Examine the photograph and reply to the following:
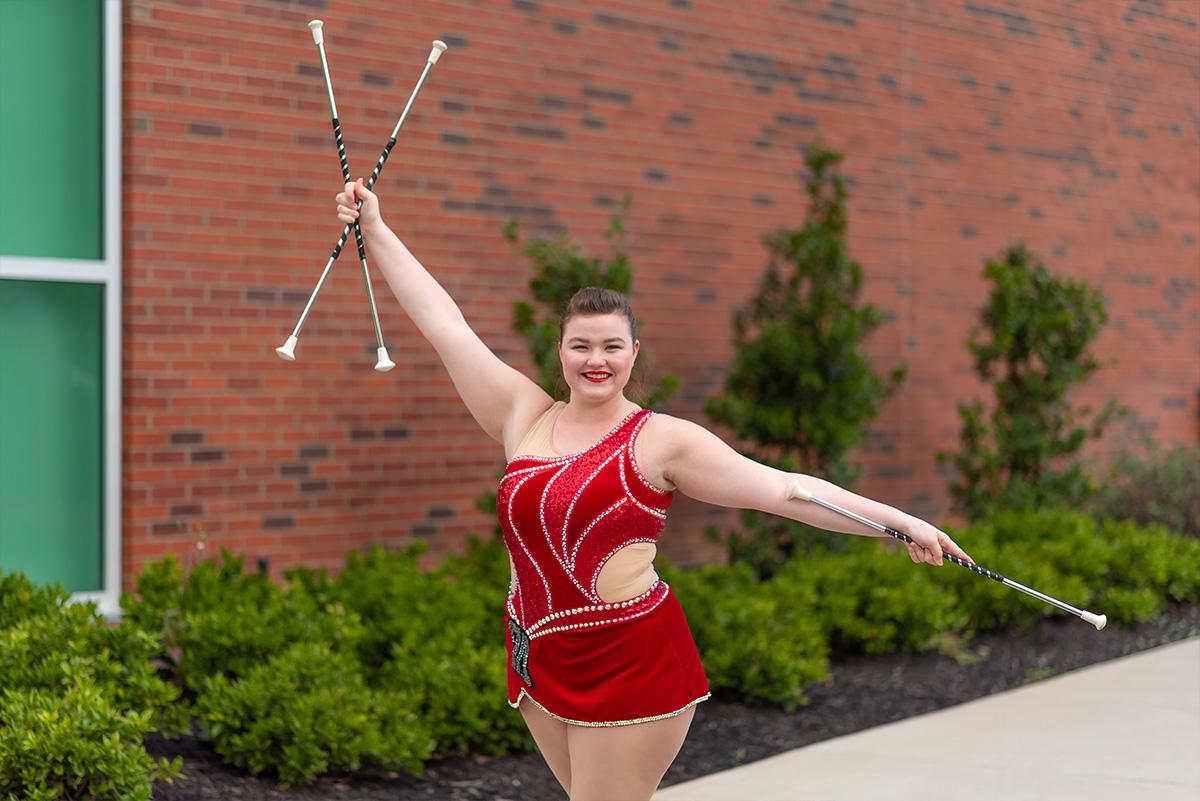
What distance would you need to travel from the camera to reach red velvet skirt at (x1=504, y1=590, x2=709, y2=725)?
2.99 metres

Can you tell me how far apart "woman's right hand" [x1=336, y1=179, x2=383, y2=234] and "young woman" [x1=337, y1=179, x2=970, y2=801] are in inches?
25.5

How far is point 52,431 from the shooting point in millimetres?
6434

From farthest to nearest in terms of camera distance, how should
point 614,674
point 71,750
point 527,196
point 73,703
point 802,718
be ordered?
1. point 527,196
2. point 802,718
3. point 73,703
4. point 71,750
5. point 614,674

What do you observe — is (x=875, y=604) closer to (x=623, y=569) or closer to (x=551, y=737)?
(x=551, y=737)

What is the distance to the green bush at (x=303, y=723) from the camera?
4898 millimetres

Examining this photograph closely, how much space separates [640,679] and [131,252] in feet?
14.1

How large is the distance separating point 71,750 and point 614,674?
2.05m

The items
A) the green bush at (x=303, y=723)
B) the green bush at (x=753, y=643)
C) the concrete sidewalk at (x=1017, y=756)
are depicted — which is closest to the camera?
the green bush at (x=303, y=723)

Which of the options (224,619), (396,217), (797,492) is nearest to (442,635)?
(224,619)

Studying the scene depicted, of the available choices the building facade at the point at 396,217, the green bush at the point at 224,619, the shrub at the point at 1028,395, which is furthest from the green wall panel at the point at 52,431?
the shrub at the point at 1028,395

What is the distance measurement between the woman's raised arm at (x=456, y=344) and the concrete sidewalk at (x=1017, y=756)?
7.58ft

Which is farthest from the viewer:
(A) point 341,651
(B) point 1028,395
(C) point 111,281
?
(B) point 1028,395

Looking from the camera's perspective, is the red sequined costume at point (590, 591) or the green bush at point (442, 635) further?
the green bush at point (442, 635)

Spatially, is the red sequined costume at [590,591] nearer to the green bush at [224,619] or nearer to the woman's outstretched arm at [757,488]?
the woman's outstretched arm at [757,488]
